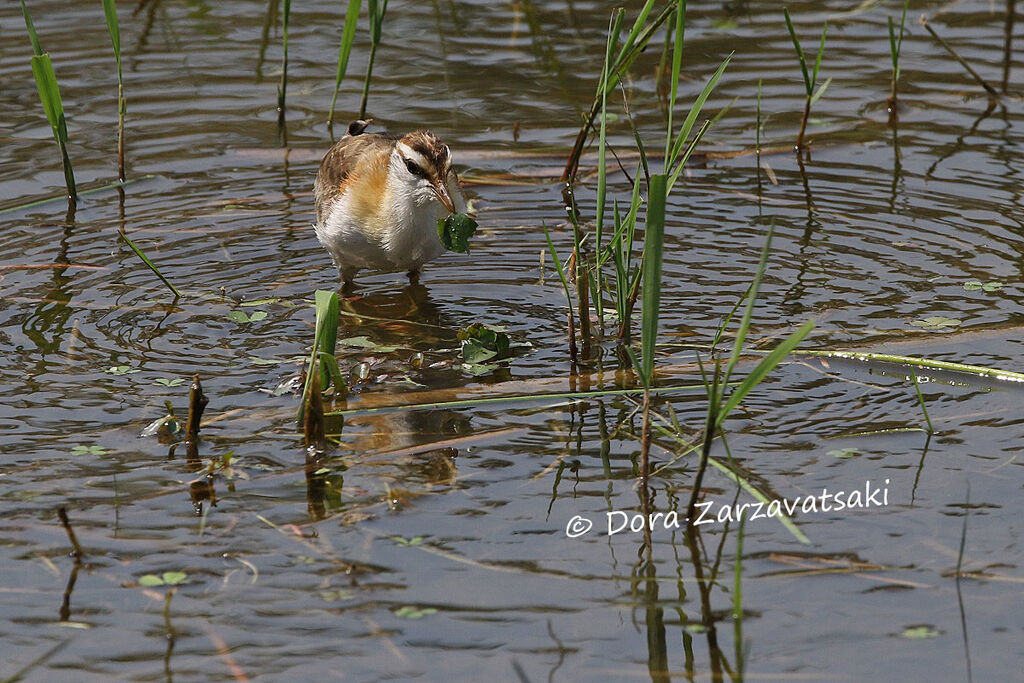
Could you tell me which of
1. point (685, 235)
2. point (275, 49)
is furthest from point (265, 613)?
point (275, 49)

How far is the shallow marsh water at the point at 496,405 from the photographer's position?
4.53m

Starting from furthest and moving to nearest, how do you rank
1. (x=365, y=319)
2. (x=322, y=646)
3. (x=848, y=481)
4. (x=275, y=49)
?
(x=275, y=49)
(x=365, y=319)
(x=848, y=481)
(x=322, y=646)

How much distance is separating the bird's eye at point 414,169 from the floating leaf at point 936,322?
2.90 meters

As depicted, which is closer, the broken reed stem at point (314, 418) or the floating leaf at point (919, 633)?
the floating leaf at point (919, 633)

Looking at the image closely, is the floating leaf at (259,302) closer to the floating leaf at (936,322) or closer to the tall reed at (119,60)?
the tall reed at (119,60)

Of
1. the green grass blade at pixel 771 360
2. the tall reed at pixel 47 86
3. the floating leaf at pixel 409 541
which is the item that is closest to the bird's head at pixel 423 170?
the tall reed at pixel 47 86

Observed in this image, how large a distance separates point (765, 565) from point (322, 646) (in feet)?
5.29

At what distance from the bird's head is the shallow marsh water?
62 centimetres

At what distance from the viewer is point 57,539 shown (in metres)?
5.11

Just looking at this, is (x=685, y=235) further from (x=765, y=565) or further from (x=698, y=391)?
(x=765, y=565)

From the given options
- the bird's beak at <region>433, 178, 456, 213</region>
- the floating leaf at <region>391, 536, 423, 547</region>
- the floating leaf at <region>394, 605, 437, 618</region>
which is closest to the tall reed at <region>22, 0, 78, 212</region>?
the bird's beak at <region>433, 178, 456, 213</region>

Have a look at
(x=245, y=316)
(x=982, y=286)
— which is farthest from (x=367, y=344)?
(x=982, y=286)

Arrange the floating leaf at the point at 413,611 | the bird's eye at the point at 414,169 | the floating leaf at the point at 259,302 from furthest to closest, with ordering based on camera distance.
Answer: the bird's eye at the point at 414,169 < the floating leaf at the point at 259,302 < the floating leaf at the point at 413,611

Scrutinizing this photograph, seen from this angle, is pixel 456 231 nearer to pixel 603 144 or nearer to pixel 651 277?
pixel 603 144
